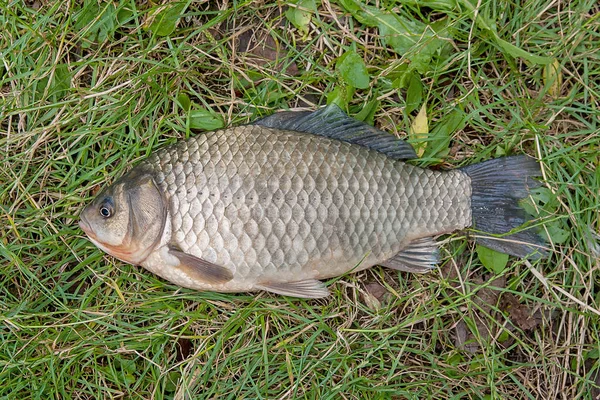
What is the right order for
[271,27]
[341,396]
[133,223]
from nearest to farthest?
[133,223]
[341,396]
[271,27]

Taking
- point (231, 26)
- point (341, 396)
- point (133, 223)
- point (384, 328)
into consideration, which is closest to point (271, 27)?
point (231, 26)

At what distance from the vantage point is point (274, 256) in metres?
2.31

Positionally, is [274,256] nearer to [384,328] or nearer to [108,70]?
[384,328]

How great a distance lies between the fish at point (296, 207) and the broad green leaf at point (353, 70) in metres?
0.19

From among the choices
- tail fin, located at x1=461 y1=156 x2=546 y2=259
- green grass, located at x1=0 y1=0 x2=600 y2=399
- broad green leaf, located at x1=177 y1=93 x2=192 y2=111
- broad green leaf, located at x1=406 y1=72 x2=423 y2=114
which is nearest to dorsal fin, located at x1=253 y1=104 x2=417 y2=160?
green grass, located at x1=0 y1=0 x2=600 y2=399

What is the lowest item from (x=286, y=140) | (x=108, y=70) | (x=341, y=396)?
(x=341, y=396)

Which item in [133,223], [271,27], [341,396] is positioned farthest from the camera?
[271,27]

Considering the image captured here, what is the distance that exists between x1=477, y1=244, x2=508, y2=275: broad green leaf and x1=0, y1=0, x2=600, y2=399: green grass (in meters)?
0.02

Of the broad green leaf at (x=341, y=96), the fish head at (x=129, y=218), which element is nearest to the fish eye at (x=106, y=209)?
the fish head at (x=129, y=218)

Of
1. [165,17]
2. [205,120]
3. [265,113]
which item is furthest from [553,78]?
[165,17]

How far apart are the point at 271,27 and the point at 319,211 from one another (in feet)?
3.15

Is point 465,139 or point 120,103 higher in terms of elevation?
point 120,103

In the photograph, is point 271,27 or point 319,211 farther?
point 271,27

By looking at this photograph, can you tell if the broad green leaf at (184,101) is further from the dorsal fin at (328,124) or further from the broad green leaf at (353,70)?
the broad green leaf at (353,70)
